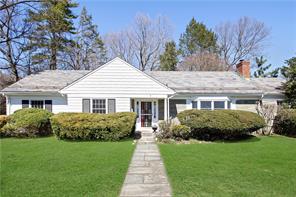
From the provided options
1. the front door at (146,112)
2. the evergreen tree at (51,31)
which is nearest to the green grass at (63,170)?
the front door at (146,112)

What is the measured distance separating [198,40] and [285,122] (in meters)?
25.4

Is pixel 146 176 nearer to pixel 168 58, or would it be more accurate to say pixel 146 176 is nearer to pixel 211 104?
pixel 211 104

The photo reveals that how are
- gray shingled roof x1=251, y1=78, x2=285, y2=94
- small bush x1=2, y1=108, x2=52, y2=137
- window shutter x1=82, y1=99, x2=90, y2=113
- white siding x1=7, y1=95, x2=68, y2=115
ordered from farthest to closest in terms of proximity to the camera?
gray shingled roof x1=251, y1=78, x2=285, y2=94 → white siding x1=7, y1=95, x2=68, y2=115 → window shutter x1=82, y1=99, x2=90, y2=113 → small bush x1=2, y1=108, x2=52, y2=137

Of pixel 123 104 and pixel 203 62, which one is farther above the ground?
pixel 203 62

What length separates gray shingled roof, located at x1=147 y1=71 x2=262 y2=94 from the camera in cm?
1853

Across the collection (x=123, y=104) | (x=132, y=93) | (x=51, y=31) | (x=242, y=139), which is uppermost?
(x=51, y=31)

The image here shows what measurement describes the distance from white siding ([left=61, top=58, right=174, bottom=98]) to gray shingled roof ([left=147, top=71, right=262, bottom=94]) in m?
2.18

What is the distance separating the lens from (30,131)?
52.0 feet

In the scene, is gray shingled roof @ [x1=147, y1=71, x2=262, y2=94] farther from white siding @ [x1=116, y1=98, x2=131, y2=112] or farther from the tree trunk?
the tree trunk

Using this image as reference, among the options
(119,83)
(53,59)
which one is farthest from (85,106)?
(53,59)

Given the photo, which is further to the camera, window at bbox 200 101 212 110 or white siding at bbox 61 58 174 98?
window at bbox 200 101 212 110

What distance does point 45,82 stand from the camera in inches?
766

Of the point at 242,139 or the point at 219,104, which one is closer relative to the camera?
the point at 242,139

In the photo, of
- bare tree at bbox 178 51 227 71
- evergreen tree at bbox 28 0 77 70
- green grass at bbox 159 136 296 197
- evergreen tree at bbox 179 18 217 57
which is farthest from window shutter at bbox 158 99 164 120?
evergreen tree at bbox 179 18 217 57
